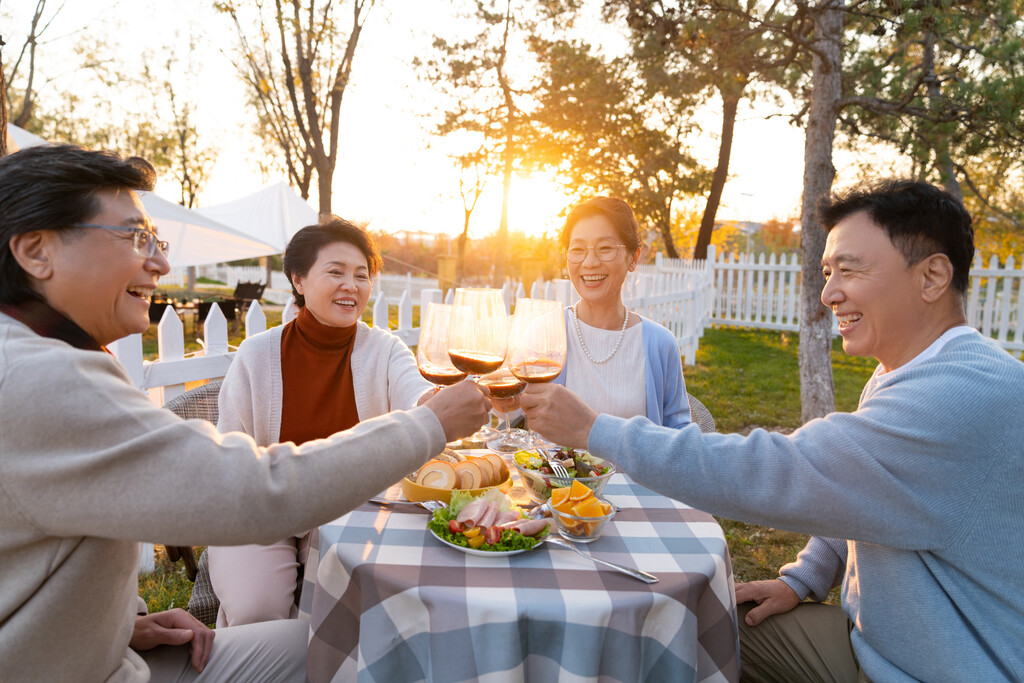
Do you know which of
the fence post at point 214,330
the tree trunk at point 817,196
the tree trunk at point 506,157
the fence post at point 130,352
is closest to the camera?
the fence post at point 130,352

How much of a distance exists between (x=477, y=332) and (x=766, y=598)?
55.5 inches

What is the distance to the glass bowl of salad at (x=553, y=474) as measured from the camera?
185 cm

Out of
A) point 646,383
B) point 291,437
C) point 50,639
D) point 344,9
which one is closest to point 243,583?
point 291,437

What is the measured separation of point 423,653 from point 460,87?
55.9ft

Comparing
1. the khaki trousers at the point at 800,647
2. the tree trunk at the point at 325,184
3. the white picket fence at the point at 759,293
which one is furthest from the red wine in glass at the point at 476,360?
the white picket fence at the point at 759,293

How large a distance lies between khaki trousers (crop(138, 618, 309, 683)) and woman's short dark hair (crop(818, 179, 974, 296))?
213 centimetres

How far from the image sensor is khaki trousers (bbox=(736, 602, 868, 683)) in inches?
75.8

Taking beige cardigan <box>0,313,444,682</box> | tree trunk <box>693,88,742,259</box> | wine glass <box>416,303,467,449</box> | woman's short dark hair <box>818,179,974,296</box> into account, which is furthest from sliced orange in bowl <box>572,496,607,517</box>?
tree trunk <box>693,88,742,259</box>

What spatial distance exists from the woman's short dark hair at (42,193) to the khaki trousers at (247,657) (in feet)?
3.57

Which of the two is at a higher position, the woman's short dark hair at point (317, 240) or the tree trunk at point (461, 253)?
the tree trunk at point (461, 253)

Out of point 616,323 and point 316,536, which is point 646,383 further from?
point 316,536

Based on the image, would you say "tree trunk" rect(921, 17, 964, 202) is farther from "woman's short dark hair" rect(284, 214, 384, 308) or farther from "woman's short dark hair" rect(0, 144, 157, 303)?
"woman's short dark hair" rect(0, 144, 157, 303)

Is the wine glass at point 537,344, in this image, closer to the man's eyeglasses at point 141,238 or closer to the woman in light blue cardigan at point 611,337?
the man's eyeglasses at point 141,238

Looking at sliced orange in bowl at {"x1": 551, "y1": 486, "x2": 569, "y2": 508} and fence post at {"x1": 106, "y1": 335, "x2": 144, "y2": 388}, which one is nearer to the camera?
sliced orange in bowl at {"x1": 551, "y1": 486, "x2": 569, "y2": 508}
